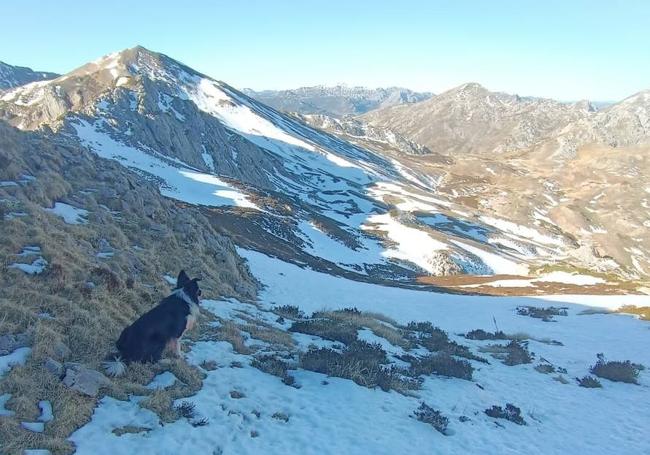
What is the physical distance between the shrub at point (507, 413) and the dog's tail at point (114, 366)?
890cm

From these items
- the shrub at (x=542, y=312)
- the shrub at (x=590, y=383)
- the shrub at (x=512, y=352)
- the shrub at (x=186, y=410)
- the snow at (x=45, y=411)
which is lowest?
the shrub at (x=542, y=312)

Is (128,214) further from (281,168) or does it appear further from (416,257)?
(281,168)

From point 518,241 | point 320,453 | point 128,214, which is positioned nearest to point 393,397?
point 320,453

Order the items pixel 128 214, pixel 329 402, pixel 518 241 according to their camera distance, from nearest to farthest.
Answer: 1. pixel 329 402
2. pixel 128 214
3. pixel 518 241

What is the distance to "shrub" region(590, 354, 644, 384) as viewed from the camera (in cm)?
1739

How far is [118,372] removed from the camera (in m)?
10.8

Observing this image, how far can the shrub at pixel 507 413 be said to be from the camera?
12578 mm

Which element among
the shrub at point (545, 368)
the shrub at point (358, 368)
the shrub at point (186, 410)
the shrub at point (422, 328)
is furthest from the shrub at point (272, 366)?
the shrub at point (422, 328)

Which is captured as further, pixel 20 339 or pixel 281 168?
pixel 281 168

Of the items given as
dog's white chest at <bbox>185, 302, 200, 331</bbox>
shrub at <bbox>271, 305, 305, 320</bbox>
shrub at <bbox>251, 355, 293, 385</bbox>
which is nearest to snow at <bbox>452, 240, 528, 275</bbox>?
shrub at <bbox>271, 305, 305, 320</bbox>

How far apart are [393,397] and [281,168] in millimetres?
142605

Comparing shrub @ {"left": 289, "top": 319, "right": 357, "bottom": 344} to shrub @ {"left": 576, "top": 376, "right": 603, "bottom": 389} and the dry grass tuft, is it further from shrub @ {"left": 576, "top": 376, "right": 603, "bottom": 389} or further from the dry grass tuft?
shrub @ {"left": 576, "top": 376, "right": 603, "bottom": 389}

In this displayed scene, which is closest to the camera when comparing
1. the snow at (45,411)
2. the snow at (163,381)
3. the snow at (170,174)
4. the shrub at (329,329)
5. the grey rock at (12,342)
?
the snow at (45,411)

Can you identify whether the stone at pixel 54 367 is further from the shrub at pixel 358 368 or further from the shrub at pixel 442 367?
the shrub at pixel 442 367
